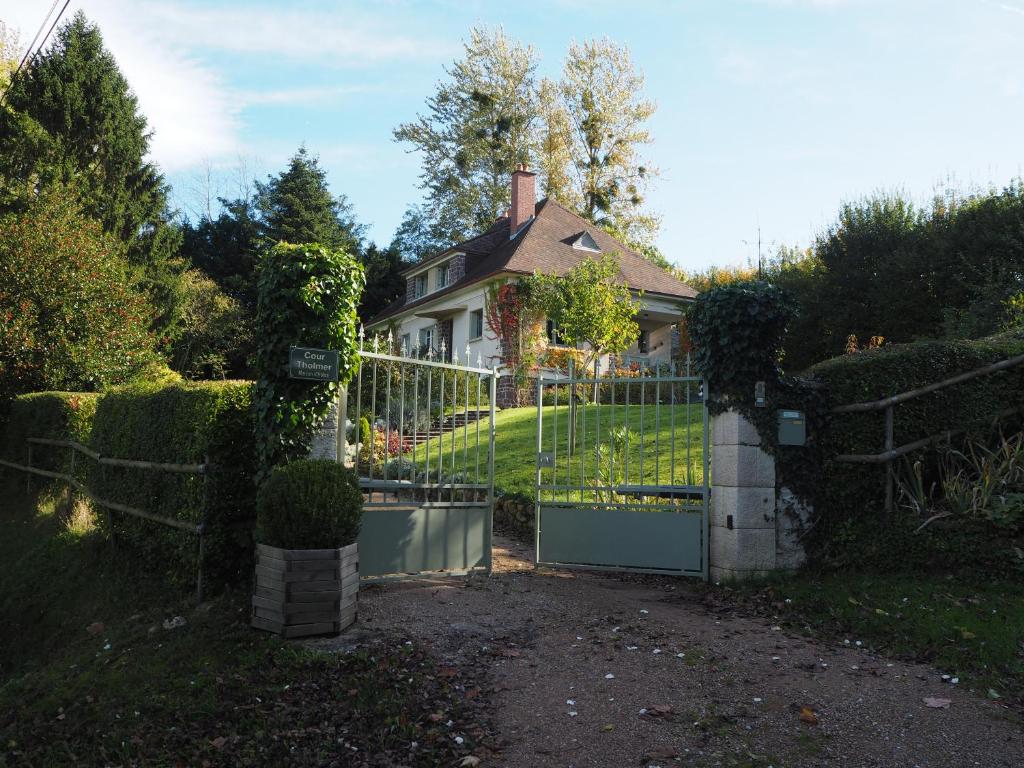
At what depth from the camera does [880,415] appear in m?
7.76

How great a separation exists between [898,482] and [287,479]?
573cm

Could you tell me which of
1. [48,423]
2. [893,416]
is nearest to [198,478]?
[893,416]

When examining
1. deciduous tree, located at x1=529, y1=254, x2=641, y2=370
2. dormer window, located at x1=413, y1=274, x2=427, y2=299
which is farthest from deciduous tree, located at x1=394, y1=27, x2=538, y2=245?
deciduous tree, located at x1=529, y1=254, x2=641, y2=370

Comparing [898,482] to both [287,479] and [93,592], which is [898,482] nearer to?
[287,479]

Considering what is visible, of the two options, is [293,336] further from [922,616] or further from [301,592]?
[922,616]

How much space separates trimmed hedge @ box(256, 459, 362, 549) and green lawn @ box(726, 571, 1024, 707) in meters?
3.65

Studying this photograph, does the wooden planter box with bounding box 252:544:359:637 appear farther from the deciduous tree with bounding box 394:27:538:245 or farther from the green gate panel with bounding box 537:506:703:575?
the deciduous tree with bounding box 394:27:538:245

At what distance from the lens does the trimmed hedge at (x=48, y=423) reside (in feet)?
39.0

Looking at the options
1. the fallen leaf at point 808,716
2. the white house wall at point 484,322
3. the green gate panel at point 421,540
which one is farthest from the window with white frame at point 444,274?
the fallen leaf at point 808,716

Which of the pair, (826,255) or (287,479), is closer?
(287,479)

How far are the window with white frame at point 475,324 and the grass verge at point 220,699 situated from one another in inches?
758

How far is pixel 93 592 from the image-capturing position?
27.5ft

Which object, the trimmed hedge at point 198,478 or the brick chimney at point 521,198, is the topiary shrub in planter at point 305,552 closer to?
the trimmed hedge at point 198,478

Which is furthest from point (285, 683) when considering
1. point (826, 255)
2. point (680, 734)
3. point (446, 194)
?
point (446, 194)
